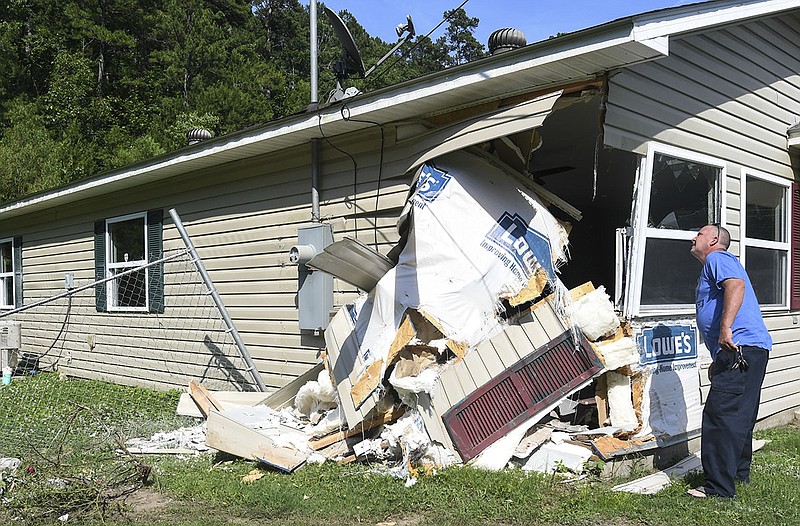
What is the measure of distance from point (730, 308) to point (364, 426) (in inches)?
100

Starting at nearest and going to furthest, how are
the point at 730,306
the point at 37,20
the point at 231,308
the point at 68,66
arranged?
the point at 730,306 < the point at 231,308 < the point at 68,66 < the point at 37,20

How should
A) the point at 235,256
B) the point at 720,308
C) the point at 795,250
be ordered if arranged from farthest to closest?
1. the point at 235,256
2. the point at 795,250
3. the point at 720,308

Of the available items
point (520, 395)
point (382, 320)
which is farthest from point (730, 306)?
point (382, 320)

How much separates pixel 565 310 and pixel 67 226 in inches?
347

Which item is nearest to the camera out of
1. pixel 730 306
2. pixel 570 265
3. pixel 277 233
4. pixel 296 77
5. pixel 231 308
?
pixel 730 306

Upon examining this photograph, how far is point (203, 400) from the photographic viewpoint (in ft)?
21.0

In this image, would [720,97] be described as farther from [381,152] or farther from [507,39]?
[381,152]

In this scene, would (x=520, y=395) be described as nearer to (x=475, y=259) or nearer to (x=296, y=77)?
(x=475, y=259)

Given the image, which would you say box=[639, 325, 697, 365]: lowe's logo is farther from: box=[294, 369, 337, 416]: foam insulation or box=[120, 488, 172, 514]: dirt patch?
box=[120, 488, 172, 514]: dirt patch

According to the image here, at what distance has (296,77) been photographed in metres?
33.1

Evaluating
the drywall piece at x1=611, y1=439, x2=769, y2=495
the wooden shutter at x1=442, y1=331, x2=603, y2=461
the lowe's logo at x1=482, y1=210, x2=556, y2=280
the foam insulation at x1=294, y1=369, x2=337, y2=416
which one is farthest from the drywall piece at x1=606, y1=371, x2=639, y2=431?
the foam insulation at x1=294, y1=369, x2=337, y2=416

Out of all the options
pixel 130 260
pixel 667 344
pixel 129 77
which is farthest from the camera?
pixel 129 77

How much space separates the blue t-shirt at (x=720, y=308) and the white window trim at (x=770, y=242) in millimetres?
2050

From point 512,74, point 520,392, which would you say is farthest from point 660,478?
point 512,74
